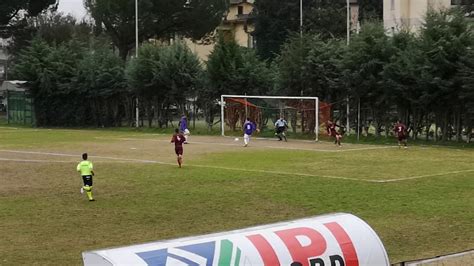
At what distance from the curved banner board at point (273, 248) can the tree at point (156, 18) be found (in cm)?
6438

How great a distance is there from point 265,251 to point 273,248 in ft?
0.28

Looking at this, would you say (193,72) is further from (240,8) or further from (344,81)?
(240,8)

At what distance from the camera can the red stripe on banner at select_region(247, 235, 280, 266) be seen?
655 centimetres

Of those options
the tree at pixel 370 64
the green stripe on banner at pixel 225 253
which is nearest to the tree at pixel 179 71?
the tree at pixel 370 64

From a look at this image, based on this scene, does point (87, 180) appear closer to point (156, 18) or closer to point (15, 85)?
point (15, 85)

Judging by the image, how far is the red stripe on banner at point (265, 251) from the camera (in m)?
6.55

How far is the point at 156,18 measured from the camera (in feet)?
240

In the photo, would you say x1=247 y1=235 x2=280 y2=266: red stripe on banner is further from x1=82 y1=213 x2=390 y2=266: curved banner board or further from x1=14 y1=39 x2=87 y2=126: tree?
x1=14 y1=39 x2=87 y2=126: tree

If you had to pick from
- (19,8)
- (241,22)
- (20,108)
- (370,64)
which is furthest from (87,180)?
(241,22)

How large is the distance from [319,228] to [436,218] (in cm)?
1040

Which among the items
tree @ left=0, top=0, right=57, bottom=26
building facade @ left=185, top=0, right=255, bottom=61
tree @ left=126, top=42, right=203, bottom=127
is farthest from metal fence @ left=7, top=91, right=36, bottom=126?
building facade @ left=185, top=0, right=255, bottom=61

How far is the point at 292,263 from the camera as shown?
6.67 meters

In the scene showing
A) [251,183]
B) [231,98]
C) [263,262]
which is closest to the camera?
[263,262]

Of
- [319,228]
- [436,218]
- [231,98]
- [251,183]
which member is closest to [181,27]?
[231,98]
